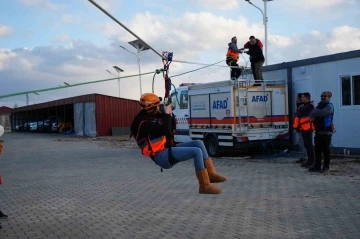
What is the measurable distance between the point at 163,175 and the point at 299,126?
4297 millimetres

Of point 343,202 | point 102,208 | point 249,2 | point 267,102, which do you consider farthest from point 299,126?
point 249,2

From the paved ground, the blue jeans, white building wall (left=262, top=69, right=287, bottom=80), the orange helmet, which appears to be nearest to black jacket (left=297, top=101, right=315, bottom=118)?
the paved ground

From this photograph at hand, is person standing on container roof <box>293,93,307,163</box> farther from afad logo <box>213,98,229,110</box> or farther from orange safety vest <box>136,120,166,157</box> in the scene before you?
orange safety vest <box>136,120,166,157</box>

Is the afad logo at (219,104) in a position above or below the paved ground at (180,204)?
above

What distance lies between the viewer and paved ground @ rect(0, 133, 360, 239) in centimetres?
676

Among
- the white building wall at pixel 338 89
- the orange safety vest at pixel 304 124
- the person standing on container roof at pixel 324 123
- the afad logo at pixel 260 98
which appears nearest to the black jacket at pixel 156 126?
the person standing on container roof at pixel 324 123

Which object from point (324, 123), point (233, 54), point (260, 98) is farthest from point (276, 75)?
point (324, 123)

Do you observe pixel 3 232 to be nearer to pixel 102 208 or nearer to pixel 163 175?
pixel 102 208

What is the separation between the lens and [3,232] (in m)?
7.05

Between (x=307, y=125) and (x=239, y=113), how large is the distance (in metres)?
3.48

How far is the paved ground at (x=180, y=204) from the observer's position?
22.2ft

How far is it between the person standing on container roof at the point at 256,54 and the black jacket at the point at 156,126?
1103 centimetres

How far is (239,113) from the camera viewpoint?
16.1 metres

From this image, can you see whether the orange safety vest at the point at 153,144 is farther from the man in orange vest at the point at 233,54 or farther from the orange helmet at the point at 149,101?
the man in orange vest at the point at 233,54
